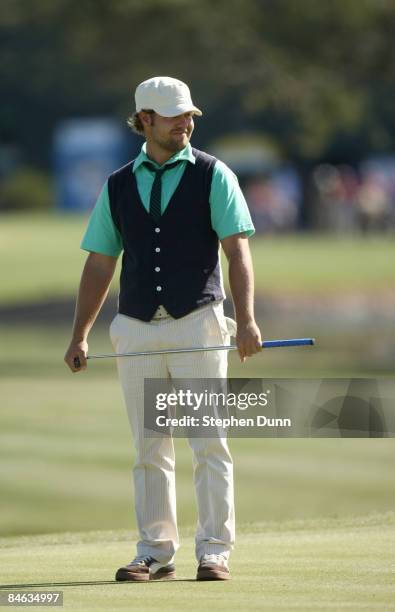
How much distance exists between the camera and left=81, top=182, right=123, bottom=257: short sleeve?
6977mm

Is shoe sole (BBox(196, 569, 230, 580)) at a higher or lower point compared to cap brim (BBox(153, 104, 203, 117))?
lower

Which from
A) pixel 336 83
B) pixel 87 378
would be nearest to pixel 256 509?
pixel 87 378

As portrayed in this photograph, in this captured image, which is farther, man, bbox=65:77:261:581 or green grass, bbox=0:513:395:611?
man, bbox=65:77:261:581

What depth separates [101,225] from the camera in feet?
23.0

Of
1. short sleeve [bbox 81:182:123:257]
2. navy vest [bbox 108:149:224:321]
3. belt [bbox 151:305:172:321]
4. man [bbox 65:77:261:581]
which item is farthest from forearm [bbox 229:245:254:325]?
short sleeve [bbox 81:182:123:257]

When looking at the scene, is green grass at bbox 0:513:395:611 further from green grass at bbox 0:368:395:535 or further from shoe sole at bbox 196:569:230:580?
green grass at bbox 0:368:395:535

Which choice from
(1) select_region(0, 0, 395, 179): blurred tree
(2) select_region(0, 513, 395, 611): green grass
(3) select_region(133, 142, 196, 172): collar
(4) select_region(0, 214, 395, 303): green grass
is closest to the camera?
(2) select_region(0, 513, 395, 611): green grass

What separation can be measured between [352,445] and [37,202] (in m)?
62.7

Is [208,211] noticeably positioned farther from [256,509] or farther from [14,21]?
[14,21]

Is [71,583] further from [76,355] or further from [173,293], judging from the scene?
[173,293]

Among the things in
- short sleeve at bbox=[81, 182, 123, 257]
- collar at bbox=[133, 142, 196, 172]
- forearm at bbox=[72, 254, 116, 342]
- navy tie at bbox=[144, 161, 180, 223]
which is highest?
collar at bbox=[133, 142, 196, 172]

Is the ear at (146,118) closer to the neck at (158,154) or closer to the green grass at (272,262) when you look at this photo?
the neck at (158,154)

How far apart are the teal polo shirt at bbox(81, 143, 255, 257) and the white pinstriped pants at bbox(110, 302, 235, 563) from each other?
323 mm

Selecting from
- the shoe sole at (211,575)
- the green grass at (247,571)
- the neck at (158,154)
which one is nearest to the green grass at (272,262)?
the green grass at (247,571)
